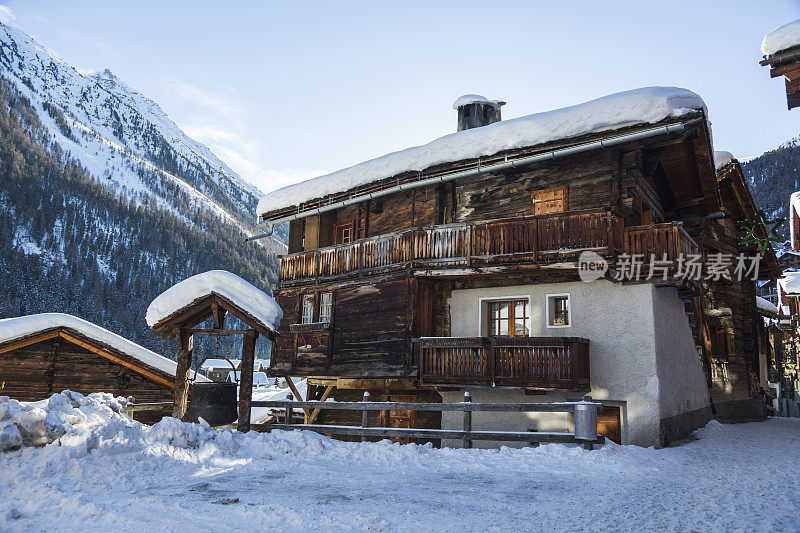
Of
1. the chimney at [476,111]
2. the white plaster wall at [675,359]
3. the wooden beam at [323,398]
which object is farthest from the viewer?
the chimney at [476,111]

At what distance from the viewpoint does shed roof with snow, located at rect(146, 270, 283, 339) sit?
11.5 metres

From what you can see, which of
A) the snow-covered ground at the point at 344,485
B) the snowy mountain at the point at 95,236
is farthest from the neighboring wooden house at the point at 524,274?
the snowy mountain at the point at 95,236

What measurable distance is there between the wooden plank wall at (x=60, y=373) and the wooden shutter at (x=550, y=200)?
42.6 ft

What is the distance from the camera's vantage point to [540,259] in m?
14.4

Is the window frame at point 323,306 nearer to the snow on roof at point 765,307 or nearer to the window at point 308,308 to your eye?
the window at point 308,308

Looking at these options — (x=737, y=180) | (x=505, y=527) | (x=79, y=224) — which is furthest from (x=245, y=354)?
(x=79, y=224)

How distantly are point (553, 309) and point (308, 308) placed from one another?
8524 mm

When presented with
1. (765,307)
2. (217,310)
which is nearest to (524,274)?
(217,310)

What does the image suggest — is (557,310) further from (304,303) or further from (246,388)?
(304,303)

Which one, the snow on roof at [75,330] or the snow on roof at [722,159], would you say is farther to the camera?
the snow on roof at [722,159]

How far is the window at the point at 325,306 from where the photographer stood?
62.2 feet

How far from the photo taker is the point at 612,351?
13.9 metres

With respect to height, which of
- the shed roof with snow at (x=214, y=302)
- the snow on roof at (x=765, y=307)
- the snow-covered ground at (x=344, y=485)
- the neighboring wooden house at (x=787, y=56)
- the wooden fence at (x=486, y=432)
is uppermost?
the neighboring wooden house at (x=787, y=56)

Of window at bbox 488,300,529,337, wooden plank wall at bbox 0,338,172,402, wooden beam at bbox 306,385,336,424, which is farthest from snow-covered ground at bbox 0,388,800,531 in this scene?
wooden plank wall at bbox 0,338,172,402
